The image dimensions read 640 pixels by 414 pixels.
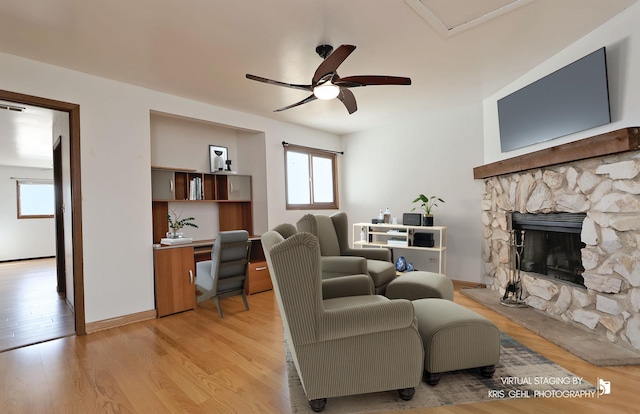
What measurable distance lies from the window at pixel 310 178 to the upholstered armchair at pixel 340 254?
1.45 meters

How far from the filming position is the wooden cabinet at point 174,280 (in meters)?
3.36

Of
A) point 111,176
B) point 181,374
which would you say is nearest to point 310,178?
point 111,176

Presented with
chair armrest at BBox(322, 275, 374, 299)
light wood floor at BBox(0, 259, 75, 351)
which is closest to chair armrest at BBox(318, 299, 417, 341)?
chair armrest at BBox(322, 275, 374, 299)

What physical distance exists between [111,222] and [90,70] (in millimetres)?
1463

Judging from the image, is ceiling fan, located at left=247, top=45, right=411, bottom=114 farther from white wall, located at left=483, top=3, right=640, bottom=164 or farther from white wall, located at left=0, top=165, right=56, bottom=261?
white wall, located at left=0, top=165, right=56, bottom=261

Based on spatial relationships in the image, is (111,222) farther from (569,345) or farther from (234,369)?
(569,345)

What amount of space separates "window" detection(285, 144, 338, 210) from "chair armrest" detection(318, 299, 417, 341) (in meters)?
3.44

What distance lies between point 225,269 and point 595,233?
3348mm

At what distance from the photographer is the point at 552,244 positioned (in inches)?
126

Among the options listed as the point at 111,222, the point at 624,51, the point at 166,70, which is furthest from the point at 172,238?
the point at 624,51

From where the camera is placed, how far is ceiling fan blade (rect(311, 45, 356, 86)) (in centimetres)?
191

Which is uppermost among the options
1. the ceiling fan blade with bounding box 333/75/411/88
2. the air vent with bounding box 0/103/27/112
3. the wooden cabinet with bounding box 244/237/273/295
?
the air vent with bounding box 0/103/27/112

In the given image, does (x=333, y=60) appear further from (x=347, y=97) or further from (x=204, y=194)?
(x=204, y=194)

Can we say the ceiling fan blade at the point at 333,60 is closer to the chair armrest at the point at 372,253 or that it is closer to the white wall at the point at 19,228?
the chair armrest at the point at 372,253
